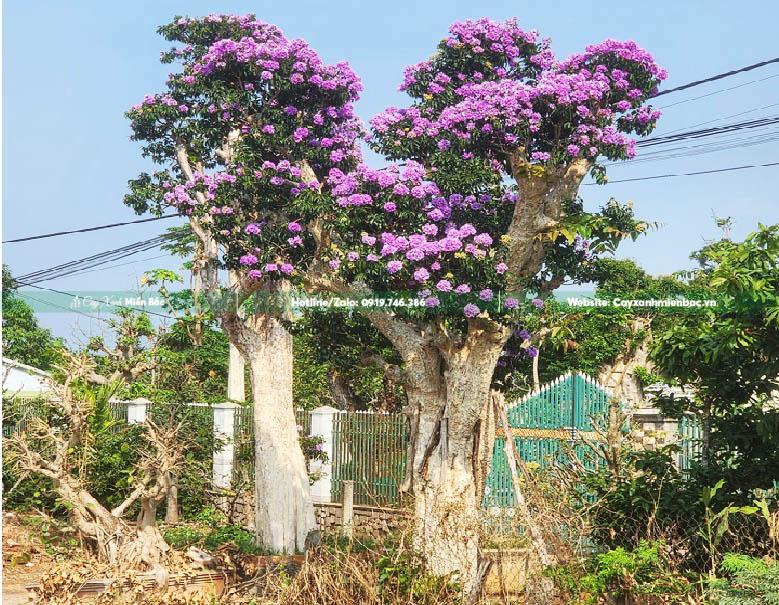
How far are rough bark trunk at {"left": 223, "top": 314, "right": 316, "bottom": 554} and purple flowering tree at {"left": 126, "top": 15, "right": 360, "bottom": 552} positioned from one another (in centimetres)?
1

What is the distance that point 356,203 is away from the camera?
379 inches

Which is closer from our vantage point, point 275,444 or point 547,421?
point 275,444

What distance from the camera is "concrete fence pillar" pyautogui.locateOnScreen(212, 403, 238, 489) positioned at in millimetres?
16111

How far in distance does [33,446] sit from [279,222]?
535 cm

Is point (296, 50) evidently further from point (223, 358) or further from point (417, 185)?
point (223, 358)

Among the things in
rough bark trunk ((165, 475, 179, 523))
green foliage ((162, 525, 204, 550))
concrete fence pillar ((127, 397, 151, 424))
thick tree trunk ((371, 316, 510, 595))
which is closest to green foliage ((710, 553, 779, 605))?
thick tree trunk ((371, 316, 510, 595))

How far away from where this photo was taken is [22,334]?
38625 millimetres

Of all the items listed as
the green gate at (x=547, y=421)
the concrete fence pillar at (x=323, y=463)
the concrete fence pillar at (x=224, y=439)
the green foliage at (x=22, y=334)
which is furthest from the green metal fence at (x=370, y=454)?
the green foliage at (x=22, y=334)

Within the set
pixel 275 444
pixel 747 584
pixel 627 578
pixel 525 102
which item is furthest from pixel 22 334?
pixel 747 584

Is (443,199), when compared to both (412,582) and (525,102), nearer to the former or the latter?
(525,102)

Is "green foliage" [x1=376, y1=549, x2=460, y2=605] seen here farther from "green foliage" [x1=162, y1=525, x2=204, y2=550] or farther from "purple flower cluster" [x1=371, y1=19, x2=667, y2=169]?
"green foliage" [x1=162, y1=525, x2=204, y2=550]

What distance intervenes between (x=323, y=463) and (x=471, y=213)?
5988 mm

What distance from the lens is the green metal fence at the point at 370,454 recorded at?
1356cm

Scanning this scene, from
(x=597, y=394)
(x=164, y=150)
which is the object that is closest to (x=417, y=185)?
(x=597, y=394)
